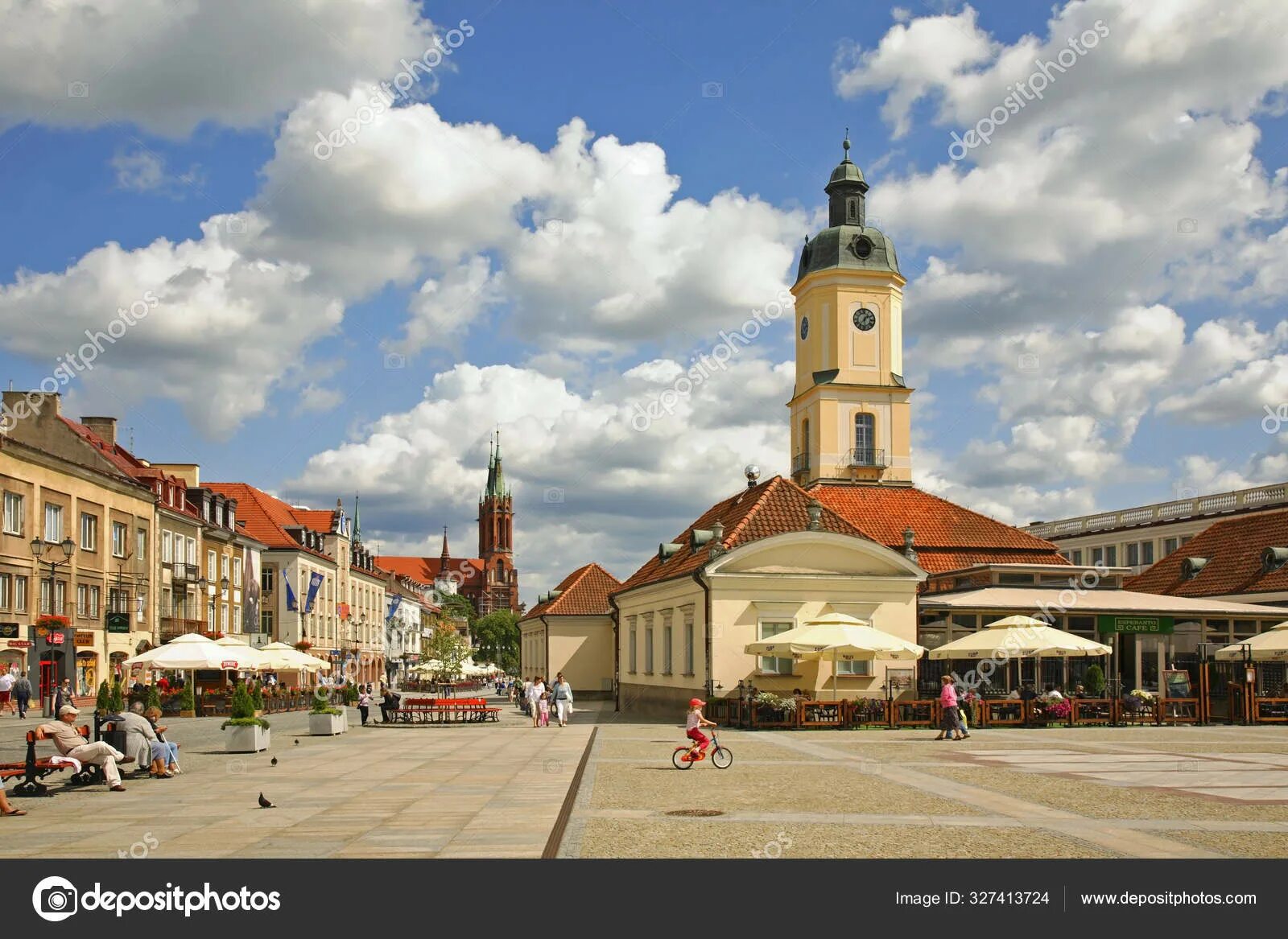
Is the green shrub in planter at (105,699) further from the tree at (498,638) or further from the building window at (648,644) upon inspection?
the tree at (498,638)

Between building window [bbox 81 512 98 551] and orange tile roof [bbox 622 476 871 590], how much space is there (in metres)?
19.9

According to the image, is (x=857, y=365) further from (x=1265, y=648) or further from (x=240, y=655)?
(x=240, y=655)

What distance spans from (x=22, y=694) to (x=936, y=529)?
1298 inches

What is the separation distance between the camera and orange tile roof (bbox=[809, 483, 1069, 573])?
161ft

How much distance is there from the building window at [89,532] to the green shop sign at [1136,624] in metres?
34.3

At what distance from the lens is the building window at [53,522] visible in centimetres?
4259

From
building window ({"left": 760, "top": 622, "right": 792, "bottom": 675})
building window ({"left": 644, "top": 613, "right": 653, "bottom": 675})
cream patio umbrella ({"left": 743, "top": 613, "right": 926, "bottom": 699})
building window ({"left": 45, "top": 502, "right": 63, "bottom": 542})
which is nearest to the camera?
cream patio umbrella ({"left": 743, "top": 613, "right": 926, "bottom": 699})

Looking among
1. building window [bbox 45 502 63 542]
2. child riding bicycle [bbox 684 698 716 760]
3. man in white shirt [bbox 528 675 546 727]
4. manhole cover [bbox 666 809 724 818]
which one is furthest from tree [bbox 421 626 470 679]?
manhole cover [bbox 666 809 724 818]

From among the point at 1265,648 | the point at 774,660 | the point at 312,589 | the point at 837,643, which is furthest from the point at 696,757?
the point at 312,589

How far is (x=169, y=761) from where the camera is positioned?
800 inches

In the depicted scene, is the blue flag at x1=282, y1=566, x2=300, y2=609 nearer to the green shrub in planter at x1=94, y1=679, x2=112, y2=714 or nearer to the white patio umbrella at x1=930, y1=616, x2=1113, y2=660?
the green shrub in planter at x1=94, y1=679, x2=112, y2=714

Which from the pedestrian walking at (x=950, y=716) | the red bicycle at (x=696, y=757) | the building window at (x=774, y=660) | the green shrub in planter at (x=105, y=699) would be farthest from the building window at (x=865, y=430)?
the green shrub in planter at (x=105, y=699)
